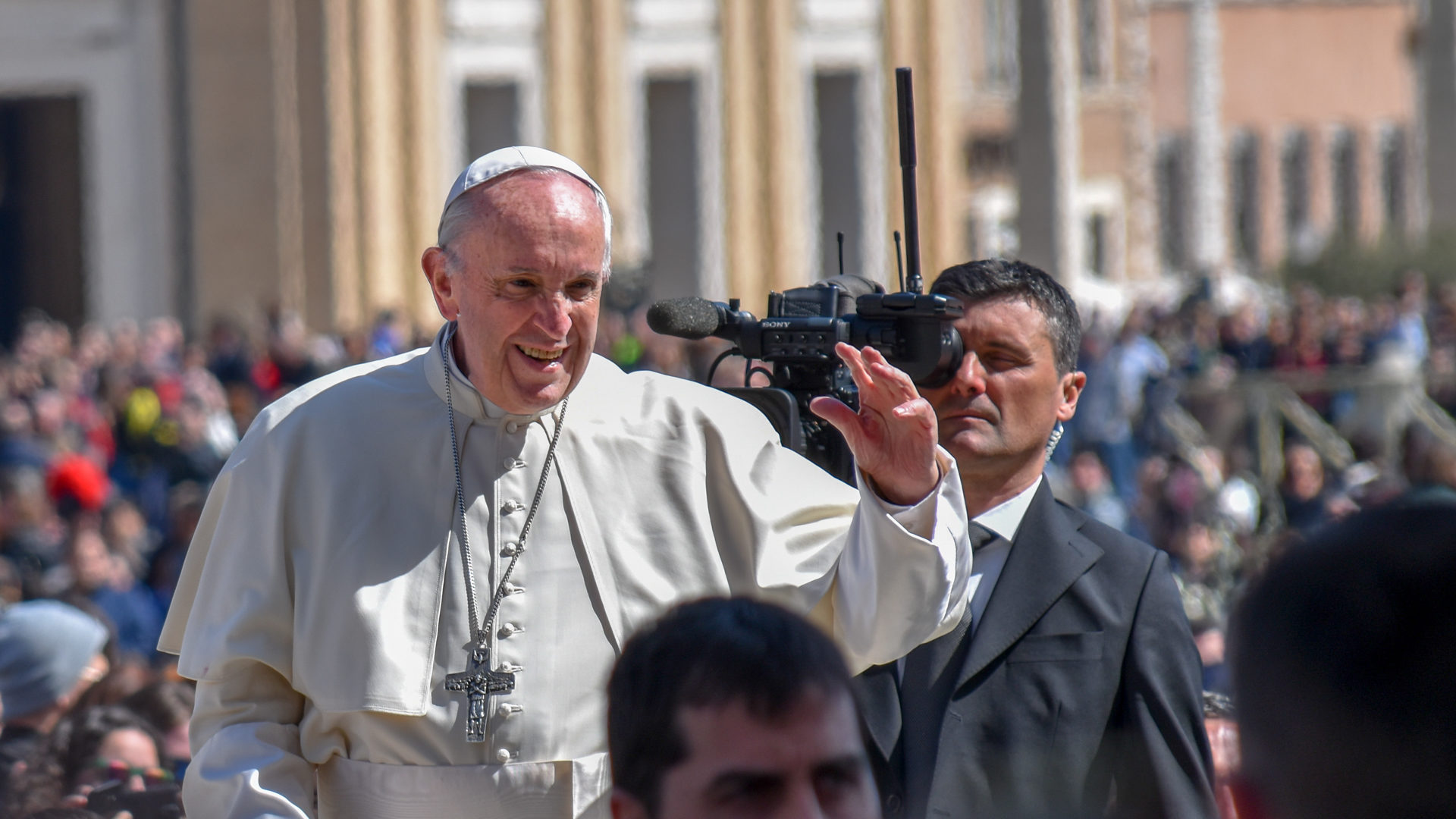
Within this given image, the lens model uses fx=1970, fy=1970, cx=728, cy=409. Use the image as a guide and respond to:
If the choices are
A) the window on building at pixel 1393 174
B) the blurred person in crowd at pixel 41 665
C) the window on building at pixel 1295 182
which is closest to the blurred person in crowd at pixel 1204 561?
the blurred person in crowd at pixel 41 665

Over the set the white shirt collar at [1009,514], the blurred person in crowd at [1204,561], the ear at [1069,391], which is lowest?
the blurred person in crowd at [1204,561]

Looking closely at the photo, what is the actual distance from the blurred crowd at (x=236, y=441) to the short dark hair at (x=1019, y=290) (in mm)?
931

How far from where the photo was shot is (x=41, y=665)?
566 cm

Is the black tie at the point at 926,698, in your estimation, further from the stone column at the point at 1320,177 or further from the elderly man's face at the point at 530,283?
the stone column at the point at 1320,177

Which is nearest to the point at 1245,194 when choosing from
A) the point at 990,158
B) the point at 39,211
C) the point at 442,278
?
the point at 990,158

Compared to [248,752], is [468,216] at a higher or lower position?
higher

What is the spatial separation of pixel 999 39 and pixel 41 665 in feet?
94.3

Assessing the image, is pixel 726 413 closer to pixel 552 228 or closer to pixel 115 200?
pixel 552 228

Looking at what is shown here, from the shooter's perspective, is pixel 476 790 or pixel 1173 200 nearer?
pixel 476 790

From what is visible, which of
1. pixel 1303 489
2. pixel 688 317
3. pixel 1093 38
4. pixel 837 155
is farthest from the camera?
pixel 1093 38

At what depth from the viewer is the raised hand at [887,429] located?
2.83m

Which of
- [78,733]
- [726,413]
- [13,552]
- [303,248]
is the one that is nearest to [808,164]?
[303,248]

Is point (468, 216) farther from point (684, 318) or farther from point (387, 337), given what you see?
point (387, 337)

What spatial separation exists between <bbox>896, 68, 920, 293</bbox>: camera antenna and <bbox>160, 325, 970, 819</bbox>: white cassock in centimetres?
36
